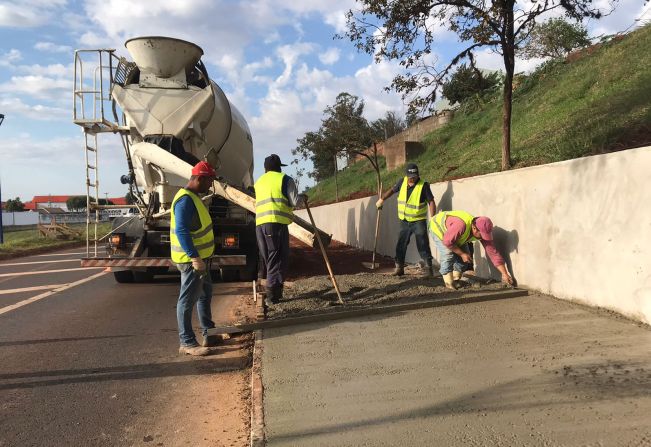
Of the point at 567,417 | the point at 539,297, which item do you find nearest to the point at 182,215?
the point at 567,417

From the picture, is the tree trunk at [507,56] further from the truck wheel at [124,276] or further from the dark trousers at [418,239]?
the truck wheel at [124,276]

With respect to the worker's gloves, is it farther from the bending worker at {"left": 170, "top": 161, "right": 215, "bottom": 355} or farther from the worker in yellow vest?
the worker in yellow vest

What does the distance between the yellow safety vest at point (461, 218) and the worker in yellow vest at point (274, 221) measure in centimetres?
174

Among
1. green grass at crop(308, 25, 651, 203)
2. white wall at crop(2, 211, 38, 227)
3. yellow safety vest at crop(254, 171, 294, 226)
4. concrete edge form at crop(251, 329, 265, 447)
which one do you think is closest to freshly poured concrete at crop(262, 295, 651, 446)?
concrete edge form at crop(251, 329, 265, 447)

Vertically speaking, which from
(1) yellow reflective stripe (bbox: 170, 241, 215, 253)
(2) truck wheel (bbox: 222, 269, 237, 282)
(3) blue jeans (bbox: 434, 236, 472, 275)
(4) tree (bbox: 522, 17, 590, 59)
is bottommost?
(2) truck wheel (bbox: 222, 269, 237, 282)

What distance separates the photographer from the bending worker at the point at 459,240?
18.6 ft

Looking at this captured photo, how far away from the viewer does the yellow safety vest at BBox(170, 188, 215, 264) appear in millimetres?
4574

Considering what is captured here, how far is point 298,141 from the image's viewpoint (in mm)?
30234

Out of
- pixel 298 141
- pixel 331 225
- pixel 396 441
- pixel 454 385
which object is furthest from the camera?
pixel 298 141

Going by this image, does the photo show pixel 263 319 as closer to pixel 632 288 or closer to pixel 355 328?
pixel 355 328

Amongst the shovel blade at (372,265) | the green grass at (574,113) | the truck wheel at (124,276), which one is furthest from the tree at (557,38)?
the truck wheel at (124,276)

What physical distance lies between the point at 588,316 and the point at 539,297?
825 mm

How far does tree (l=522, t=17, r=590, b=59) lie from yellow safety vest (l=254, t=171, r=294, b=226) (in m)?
24.3

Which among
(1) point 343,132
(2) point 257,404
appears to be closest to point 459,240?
(2) point 257,404
